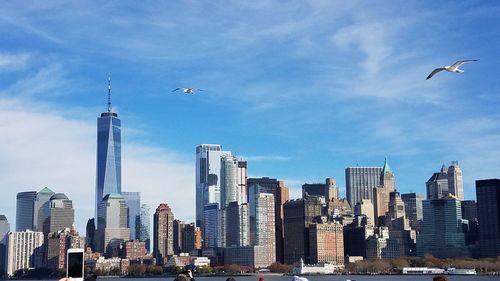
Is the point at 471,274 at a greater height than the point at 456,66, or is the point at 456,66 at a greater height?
the point at 456,66

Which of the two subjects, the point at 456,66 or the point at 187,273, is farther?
the point at 456,66

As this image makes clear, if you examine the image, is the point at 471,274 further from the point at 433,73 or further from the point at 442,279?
the point at 442,279

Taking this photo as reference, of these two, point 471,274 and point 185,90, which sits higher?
point 185,90

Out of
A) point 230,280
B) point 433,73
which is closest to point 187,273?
point 230,280

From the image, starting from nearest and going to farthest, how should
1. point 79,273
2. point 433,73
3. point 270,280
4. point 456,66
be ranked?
1. point 79,273
2. point 433,73
3. point 456,66
4. point 270,280

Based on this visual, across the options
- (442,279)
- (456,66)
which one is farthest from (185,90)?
(442,279)

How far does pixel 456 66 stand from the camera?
3078cm

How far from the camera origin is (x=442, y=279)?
14273mm

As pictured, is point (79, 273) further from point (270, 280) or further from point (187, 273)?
point (270, 280)

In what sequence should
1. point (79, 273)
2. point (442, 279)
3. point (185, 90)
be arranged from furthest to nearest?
point (185, 90), point (79, 273), point (442, 279)

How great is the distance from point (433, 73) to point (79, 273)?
558 inches

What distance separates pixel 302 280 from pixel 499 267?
19121 cm

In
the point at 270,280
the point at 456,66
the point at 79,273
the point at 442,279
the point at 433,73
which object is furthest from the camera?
the point at 270,280

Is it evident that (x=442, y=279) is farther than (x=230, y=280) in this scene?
No
